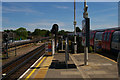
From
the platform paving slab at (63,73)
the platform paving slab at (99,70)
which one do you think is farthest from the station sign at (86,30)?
the platform paving slab at (63,73)

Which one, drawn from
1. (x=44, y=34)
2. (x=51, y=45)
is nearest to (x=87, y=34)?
(x=51, y=45)

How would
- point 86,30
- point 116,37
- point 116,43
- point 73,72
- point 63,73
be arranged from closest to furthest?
point 63,73 < point 73,72 < point 86,30 < point 116,43 < point 116,37

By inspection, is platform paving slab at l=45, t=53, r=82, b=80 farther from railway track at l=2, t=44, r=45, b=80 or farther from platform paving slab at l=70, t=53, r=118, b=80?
railway track at l=2, t=44, r=45, b=80

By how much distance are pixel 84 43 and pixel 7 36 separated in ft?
30.5

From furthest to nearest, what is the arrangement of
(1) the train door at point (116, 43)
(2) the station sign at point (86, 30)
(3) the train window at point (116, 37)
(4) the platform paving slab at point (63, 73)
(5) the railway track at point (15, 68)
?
(3) the train window at point (116, 37) → (1) the train door at point (116, 43) → (2) the station sign at point (86, 30) → (5) the railway track at point (15, 68) → (4) the platform paving slab at point (63, 73)

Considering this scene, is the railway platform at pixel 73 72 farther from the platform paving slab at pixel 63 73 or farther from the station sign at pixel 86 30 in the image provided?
the station sign at pixel 86 30

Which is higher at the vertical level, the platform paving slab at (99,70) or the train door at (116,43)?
the train door at (116,43)

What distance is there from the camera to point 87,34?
10617 millimetres

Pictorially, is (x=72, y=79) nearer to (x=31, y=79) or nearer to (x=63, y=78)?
(x=63, y=78)

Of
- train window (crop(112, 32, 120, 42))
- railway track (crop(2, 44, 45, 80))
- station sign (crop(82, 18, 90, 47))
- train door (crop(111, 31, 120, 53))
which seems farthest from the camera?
train window (crop(112, 32, 120, 42))

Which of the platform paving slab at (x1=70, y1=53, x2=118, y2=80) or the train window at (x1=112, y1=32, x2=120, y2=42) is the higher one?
the train window at (x1=112, y1=32, x2=120, y2=42)

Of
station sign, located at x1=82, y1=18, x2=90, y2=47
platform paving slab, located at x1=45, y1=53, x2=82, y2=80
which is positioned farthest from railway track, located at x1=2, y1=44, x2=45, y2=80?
station sign, located at x1=82, y1=18, x2=90, y2=47

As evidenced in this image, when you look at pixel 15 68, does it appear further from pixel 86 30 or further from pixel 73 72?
pixel 86 30

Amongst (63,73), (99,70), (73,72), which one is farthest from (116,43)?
(63,73)
